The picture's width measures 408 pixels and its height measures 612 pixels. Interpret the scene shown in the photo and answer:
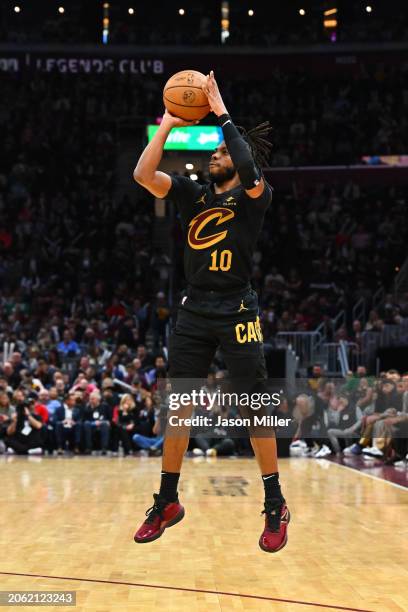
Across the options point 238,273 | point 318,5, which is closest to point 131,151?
point 318,5

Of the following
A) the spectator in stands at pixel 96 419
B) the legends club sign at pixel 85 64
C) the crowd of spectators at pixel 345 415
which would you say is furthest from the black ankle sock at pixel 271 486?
the legends club sign at pixel 85 64

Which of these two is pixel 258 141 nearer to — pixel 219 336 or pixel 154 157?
pixel 154 157

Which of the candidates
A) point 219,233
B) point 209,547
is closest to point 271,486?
point 219,233

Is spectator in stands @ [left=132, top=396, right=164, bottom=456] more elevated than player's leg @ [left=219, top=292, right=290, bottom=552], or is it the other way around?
player's leg @ [left=219, top=292, right=290, bottom=552]

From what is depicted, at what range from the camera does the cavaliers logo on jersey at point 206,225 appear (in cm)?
617

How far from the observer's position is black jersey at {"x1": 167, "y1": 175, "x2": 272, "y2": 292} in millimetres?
6156

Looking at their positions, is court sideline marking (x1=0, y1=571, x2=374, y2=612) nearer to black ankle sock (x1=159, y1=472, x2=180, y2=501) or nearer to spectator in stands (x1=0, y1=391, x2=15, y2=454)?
black ankle sock (x1=159, y1=472, x2=180, y2=501)

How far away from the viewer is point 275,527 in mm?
6164

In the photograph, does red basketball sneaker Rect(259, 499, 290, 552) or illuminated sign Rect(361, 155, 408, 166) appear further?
illuminated sign Rect(361, 155, 408, 166)

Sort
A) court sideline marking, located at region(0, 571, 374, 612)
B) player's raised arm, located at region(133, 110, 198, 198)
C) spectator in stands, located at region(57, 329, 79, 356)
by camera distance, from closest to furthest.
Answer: court sideline marking, located at region(0, 571, 374, 612), player's raised arm, located at region(133, 110, 198, 198), spectator in stands, located at region(57, 329, 79, 356)

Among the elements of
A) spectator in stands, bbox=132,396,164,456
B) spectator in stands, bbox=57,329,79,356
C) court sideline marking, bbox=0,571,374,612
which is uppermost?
court sideline marking, bbox=0,571,374,612

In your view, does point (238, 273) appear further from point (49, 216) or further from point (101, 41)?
point (101, 41)

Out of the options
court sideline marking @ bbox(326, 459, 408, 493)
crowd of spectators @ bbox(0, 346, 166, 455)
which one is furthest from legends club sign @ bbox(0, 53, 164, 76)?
court sideline marking @ bbox(326, 459, 408, 493)

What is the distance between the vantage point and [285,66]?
34.5 m
